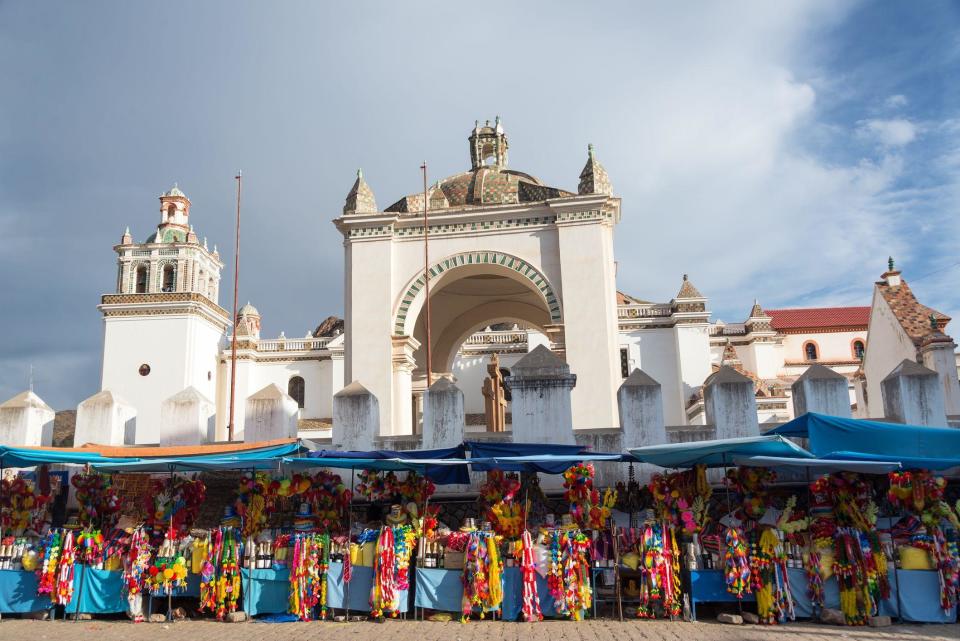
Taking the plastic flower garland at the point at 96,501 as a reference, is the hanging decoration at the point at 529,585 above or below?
below

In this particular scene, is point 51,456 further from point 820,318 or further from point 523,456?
point 820,318

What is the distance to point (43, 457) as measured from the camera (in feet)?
30.2

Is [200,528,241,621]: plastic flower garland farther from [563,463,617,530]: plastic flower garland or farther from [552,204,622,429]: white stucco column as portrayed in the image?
[552,204,622,429]: white stucco column

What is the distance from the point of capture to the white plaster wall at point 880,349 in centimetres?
2147

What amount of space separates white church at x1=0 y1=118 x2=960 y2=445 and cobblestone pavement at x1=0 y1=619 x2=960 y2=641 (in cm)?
303

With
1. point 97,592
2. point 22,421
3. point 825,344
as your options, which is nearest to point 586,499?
point 97,592

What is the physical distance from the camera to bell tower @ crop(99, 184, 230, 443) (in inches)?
1217

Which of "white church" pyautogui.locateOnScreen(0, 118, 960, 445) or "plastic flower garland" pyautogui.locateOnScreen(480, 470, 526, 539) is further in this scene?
"white church" pyautogui.locateOnScreen(0, 118, 960, 445)

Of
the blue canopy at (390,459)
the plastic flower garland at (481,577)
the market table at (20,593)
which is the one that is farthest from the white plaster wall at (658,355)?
the market table at (20,593)

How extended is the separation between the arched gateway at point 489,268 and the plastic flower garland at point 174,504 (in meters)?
5.82

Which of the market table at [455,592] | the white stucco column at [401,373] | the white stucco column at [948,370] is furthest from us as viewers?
the white stucco column at [401,373]

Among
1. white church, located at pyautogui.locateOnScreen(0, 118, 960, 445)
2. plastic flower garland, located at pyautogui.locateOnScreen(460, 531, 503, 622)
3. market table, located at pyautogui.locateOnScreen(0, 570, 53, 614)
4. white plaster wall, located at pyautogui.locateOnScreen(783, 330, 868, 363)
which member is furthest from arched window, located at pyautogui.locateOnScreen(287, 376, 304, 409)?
plastic flower garland, located at pyautogui.locateOnScreen(460, 531, 503, 622)

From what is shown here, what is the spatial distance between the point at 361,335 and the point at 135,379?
727 inches

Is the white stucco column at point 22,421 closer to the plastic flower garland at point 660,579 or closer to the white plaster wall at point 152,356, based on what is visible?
the plastic flower garland at point 660,579
